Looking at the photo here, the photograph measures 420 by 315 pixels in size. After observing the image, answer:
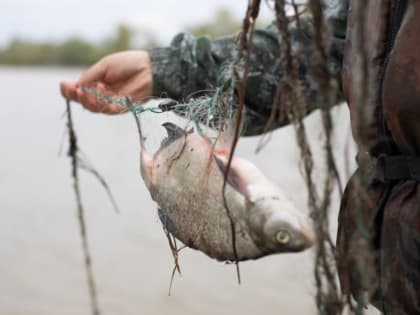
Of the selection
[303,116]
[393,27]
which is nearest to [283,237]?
[303,116]

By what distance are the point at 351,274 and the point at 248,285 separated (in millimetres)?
5385

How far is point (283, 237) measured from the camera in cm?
140

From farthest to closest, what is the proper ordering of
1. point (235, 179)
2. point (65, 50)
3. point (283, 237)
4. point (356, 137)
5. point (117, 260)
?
point (65, 50) < point (117, 260) < point (356, 137) < point (235, 179) < point (283, 237)

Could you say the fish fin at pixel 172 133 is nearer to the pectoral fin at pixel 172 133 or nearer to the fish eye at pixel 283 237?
the pectoral fin at pixel 172 133

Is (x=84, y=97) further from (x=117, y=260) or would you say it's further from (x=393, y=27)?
(x=117, y=260)

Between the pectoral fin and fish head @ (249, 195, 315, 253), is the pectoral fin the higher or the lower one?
the higher one

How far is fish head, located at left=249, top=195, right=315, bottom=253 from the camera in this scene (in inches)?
54.4

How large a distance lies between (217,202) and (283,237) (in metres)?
0.24

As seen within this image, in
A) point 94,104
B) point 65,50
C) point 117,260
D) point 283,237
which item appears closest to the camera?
point 283,237

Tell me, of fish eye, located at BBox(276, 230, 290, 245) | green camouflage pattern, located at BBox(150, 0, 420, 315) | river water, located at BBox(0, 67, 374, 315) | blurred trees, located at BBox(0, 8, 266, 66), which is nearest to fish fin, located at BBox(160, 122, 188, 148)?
green camouflage pattern, located at BBox(150, 0, 420, 315)

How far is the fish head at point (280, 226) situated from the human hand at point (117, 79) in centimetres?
121

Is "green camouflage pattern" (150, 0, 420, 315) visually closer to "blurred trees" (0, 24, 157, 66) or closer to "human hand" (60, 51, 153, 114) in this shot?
"human hand" (60, 51, 153, 114)

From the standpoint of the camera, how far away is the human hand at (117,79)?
2.61 meters

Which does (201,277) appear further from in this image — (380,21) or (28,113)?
(28,113)
